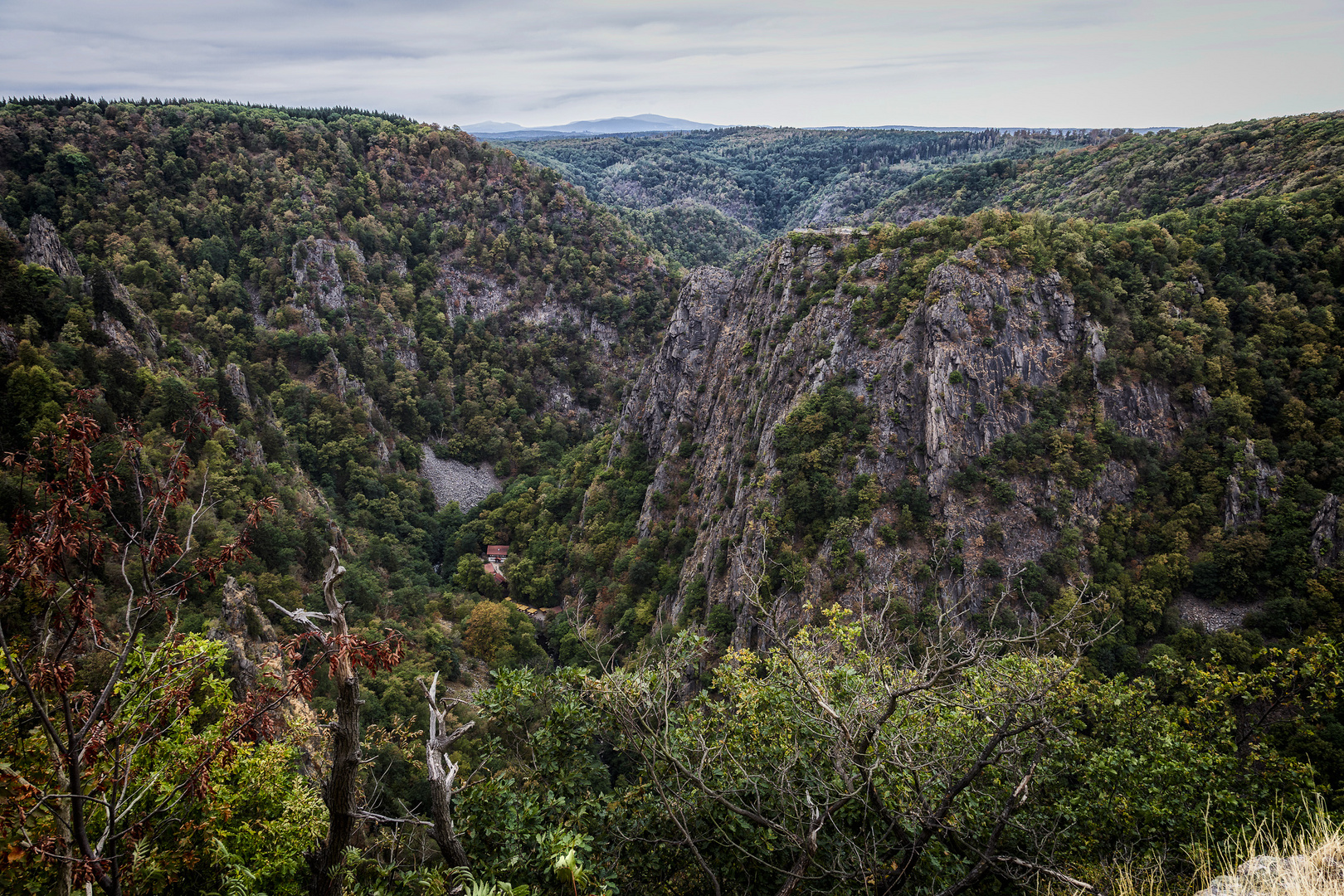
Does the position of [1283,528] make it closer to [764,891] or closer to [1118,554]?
[1118,554]

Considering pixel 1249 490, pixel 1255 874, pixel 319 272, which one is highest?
pixel 319 272

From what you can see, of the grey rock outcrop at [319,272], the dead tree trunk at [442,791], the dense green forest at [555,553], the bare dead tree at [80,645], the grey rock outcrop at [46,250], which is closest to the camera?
the bare dead tree at [80,645]

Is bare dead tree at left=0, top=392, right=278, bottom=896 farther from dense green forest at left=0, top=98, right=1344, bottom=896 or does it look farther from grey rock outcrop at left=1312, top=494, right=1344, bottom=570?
grey rock outcrop at left=1312, top=494, right=1344, bottom=570

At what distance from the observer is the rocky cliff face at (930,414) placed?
46.5 m

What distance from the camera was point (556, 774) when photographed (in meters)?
14.4

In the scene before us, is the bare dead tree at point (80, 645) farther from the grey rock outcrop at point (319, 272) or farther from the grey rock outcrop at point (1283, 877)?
the grey rock outcrop at point (319, 272)

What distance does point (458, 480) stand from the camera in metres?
105

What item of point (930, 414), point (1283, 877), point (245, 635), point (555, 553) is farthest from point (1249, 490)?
point (245, 635)

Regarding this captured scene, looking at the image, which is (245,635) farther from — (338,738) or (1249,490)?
(1249,490)

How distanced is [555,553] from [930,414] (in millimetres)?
47712

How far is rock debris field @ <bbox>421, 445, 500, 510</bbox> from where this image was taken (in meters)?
102

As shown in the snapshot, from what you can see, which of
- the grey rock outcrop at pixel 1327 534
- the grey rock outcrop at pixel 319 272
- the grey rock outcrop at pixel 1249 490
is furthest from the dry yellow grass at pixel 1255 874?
the grey rock outcrop at pixel 319 272

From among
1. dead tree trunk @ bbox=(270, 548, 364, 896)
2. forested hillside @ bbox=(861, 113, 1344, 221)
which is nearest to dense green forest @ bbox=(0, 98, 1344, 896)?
dead tree trunk @ bbox=(270, 548, 364, 896)

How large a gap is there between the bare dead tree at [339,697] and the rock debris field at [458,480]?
95086 mm
